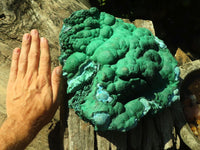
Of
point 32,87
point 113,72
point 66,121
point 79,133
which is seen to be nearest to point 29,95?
point 32,87

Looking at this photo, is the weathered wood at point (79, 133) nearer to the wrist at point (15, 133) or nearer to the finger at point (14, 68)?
the wrist at point (15, 133)

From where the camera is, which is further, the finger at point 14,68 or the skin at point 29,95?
the finger at point 14,68

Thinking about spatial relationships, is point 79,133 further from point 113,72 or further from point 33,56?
point 33,56

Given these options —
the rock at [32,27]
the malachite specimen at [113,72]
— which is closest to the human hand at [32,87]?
the malachite specimen at [113,72]

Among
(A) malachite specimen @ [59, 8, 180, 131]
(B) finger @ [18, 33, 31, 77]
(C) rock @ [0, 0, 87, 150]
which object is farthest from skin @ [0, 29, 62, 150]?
(C) rock @ [0, 0, 87, 150]

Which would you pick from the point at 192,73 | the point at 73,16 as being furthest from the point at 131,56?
the point at 192,73

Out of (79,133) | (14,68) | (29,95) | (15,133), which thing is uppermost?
(14,68)

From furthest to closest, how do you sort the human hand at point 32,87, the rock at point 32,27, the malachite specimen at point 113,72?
the rock at point 32,27 < the human hand at point 32,87 < the malachite specimen at point 113,72
